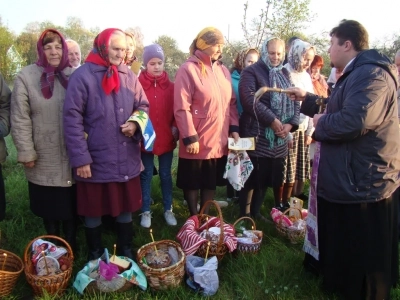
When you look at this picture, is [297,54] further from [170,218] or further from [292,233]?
[170,218]

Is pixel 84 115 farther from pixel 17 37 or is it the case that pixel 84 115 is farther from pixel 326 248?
pixel 17 37

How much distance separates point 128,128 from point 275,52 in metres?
1.76

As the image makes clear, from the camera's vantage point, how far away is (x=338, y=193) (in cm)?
242

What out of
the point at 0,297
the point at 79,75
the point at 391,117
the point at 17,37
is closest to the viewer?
the point at 391,117

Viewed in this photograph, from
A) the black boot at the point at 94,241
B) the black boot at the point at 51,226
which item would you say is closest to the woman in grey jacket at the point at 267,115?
the black boot at the point at 94,241

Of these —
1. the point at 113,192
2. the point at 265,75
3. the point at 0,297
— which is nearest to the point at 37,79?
the point at 113,192

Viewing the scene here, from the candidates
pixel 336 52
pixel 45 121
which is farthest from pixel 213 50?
pixel 45 121

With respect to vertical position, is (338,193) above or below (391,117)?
below

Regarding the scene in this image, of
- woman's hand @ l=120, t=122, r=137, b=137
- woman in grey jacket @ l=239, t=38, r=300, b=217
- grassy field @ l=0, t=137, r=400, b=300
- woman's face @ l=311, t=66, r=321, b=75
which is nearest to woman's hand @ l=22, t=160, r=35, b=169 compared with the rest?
woman's hand @ l=120, t=122, r=137, b=137

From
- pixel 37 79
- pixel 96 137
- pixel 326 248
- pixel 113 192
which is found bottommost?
pixel 326 248

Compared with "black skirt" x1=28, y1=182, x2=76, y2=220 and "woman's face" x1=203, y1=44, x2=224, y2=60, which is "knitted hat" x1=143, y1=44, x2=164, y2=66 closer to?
"woman's face" x1=203, y1=44, x2=224, y2=60

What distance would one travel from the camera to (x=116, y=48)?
2.79 metres

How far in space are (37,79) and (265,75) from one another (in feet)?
6.94

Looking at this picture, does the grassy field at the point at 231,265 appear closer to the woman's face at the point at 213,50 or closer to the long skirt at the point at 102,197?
the long skirt at the point at 102,197
